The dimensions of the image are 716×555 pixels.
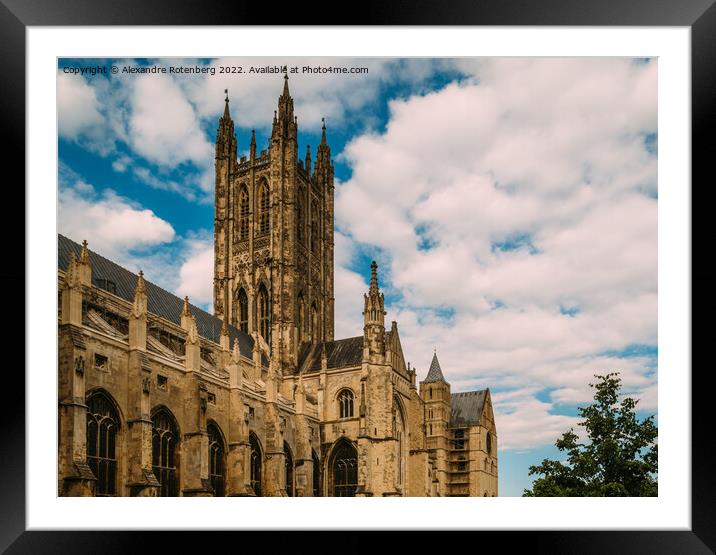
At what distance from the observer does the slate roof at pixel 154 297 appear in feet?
93.4

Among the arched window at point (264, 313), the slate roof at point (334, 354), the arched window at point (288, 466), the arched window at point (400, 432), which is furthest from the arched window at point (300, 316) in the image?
the arched window at point (288, 466)

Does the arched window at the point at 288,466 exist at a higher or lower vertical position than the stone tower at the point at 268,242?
lower

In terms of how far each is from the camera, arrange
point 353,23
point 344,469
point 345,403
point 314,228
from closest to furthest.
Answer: point 353,23, point 344,469, point 345,403, point 314,228

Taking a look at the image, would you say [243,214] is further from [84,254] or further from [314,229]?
[84,254]

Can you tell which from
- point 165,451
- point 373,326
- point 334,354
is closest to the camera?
point 165,451

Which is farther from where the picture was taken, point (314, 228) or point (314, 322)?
point (314, 322)

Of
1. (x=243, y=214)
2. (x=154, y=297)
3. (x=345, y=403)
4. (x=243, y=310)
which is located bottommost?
(x=345, y=403)

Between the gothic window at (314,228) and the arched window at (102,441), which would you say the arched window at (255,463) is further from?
the gothic window at (314,228)

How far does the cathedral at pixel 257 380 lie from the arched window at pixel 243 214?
0.42 ft

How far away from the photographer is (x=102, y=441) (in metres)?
21.6

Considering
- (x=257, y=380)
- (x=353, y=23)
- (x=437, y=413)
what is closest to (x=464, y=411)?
(x=437, y=413)

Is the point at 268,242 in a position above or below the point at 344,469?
above

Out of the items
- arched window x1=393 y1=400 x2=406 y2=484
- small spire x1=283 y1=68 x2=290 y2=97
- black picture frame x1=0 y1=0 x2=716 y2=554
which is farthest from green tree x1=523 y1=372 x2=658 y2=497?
arched window x1=393 y1=400 x2=406 y2=484

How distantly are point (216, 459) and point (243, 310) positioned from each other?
56.1 ft
